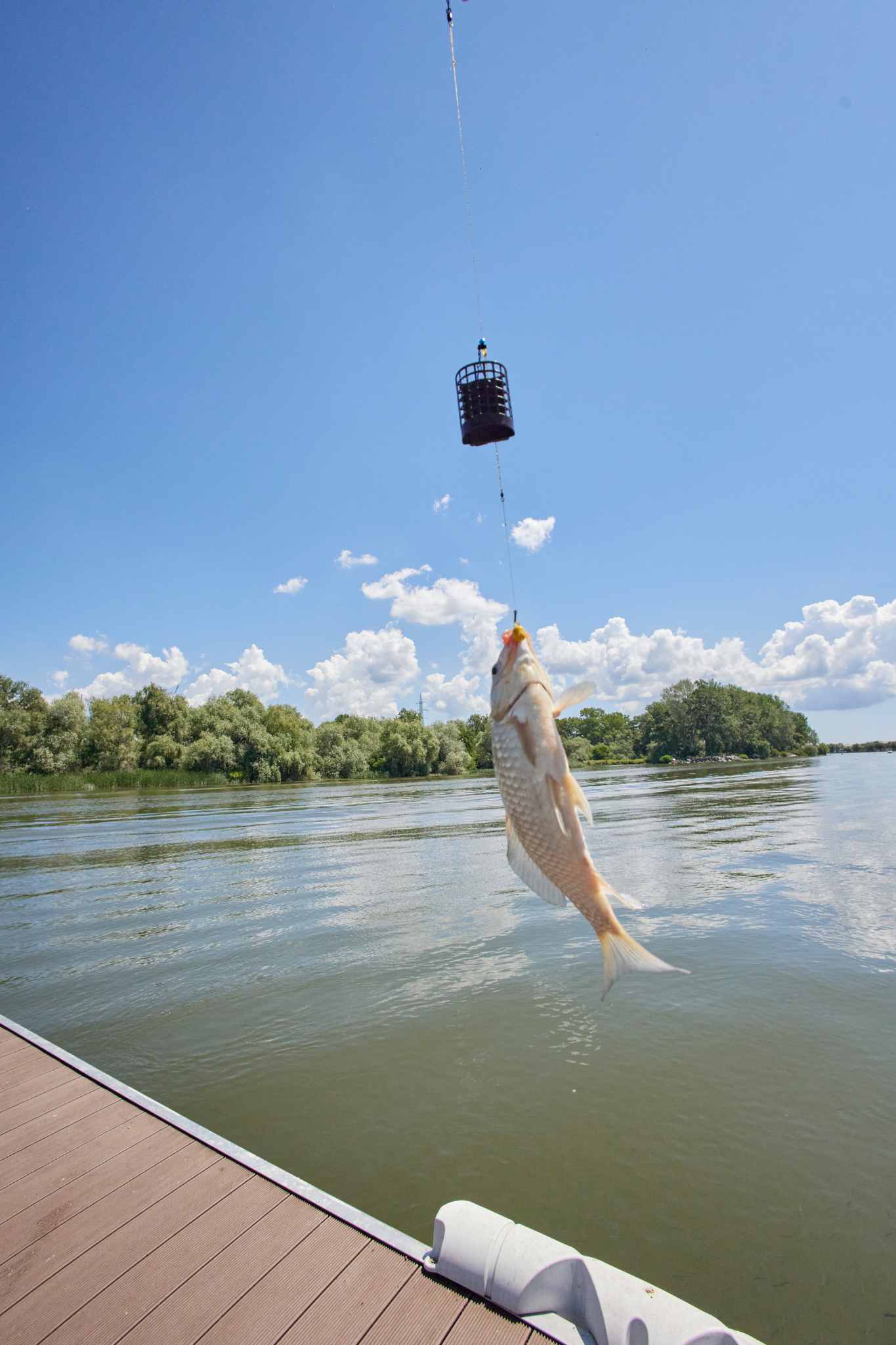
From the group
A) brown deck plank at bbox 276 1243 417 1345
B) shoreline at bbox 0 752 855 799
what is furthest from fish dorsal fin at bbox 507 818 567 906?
→ shoreline at bbox 0 752 855 799

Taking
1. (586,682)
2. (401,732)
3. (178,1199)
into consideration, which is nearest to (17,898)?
(178,1199)

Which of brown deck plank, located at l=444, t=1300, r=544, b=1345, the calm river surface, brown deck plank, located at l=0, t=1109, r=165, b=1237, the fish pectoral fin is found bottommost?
the calm river surface

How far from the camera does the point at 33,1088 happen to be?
583 centimetres

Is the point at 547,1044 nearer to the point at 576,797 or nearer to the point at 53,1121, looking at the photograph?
the point at 53,1121

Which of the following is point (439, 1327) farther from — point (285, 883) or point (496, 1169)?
point (285, 883)

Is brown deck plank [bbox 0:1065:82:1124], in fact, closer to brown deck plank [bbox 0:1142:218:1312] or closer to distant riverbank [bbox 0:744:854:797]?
brown deck plank [bbox 0:1142:218:1312]

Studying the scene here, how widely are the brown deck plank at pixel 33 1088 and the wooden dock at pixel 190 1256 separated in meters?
0.46

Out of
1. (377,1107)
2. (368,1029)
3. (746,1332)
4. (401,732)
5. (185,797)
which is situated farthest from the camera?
(401,732)

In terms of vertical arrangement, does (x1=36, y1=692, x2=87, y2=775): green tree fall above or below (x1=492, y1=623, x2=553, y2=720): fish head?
above

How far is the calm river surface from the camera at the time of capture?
4.82 metres

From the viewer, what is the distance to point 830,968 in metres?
9.51

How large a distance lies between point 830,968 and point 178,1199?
8.66 meters

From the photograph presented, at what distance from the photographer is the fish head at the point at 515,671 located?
59.3 inches

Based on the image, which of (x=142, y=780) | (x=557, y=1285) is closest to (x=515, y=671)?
(x=557, y=1285)
